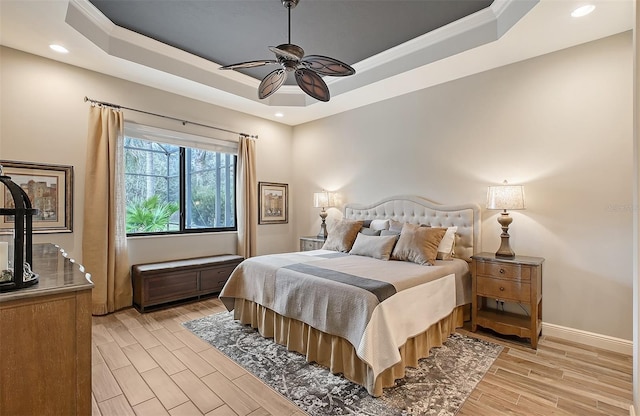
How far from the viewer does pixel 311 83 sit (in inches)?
105

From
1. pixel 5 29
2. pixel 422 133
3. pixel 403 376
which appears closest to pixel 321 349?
pixel 403 376

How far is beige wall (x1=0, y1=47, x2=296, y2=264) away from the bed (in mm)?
1619

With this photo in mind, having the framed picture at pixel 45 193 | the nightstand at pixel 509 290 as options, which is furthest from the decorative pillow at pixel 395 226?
the framed picture at pixel 45 193

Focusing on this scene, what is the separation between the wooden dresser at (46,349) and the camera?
1.14 m

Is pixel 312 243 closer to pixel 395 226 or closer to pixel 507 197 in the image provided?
pixel 395 226

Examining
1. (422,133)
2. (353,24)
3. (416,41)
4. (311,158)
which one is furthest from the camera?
(311,158)

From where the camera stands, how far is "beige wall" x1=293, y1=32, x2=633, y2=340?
266 cm

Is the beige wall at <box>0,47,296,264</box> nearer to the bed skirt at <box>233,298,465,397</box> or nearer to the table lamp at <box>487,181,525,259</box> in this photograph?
the bed skirt at <box>233,298,465,397</box>

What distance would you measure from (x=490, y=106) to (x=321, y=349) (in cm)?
317

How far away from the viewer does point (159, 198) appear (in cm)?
432

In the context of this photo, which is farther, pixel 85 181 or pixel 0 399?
pixel 85 181

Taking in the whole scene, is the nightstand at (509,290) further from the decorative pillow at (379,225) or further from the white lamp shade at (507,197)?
the decorative pillow at (379,225)

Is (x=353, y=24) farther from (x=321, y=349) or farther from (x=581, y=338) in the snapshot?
(x=581, y=338)

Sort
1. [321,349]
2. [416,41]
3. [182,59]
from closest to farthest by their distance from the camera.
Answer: [321,349]
[416,41]
[182,59]
